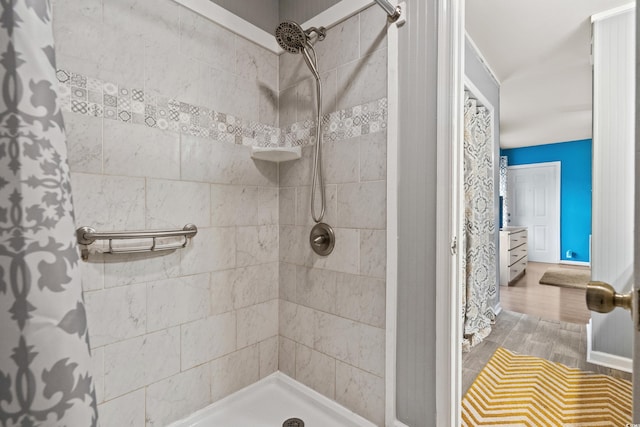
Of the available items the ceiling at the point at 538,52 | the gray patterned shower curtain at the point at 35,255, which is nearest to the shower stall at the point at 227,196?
the gray patterned shower curtain at the point at 35,255

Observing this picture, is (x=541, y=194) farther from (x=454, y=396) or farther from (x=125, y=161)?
(x=125, y=161)

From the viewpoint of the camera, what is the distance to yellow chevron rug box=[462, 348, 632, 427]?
1.58 meters

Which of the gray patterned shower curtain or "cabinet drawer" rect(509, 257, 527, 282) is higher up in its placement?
the gray patterned shower curtain

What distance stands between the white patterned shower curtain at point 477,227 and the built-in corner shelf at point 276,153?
164 centimetres

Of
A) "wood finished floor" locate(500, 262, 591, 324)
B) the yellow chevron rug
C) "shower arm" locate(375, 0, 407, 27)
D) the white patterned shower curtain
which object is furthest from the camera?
"wood finished floor" locate(500, 262, 591, 324)

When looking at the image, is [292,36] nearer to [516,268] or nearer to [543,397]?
[543,397]

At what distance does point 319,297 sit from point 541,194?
637cm

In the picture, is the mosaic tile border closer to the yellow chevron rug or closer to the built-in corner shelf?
the built-in corner shelf

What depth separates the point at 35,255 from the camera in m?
0.34

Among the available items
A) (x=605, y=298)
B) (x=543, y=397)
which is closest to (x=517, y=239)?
(x=543, y=397)

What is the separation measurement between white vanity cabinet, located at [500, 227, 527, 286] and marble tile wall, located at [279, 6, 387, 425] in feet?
11.6

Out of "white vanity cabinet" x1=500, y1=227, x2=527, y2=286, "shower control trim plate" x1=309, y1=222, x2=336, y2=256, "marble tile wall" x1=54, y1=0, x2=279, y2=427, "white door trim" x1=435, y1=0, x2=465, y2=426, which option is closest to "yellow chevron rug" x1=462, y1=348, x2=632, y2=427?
"white door trim" x1=435, y1=0, x2=465, y2=426

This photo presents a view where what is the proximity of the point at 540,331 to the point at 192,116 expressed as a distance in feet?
10.6

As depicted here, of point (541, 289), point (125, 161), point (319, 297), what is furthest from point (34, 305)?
point (541, 289)
